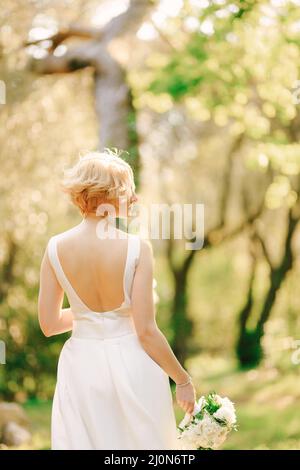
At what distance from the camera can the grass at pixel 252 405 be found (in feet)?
26.1

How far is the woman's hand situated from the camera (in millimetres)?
3229

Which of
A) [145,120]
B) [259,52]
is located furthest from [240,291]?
[259,52]

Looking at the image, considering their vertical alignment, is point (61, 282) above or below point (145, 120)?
below

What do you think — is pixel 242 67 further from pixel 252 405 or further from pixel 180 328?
pixel 180 328

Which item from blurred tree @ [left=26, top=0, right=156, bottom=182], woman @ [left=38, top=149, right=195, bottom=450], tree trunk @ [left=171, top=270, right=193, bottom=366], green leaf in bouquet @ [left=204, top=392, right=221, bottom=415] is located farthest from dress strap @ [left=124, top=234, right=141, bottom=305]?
tree trunk @ [left=171, top=270, right=193, bottom=366]

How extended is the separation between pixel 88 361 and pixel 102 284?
1.17 ft

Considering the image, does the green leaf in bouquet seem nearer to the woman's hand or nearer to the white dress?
the woman's hand

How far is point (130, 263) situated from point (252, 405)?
27.7 feet

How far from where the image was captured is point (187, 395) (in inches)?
127

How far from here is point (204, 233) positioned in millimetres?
14086

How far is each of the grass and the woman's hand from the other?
14.4 feet

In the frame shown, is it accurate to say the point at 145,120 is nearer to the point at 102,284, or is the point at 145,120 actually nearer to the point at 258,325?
the point at 258,325

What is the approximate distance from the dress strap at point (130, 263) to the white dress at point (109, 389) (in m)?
0.03

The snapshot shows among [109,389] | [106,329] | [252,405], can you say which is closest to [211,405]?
[109,389]
